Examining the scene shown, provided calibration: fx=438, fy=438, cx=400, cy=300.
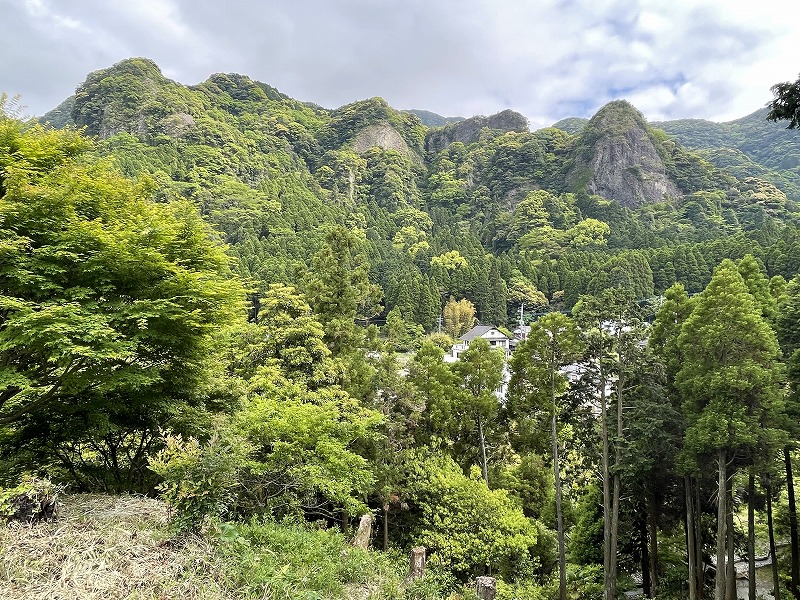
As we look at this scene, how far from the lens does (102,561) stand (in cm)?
423

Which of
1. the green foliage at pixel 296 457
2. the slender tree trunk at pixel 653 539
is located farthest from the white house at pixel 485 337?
the green foliage at pixel 296 457

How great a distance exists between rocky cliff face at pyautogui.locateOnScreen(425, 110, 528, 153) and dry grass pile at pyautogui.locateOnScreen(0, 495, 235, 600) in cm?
Answer: 12915

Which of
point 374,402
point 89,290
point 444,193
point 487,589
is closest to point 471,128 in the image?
point 444,193

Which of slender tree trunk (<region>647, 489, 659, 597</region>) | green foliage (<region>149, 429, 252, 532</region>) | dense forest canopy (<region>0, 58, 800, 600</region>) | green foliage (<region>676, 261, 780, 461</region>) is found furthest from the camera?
slender tree trunk (<region>647, 489, 659, 597</region>)

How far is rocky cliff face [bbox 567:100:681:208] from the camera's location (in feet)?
267

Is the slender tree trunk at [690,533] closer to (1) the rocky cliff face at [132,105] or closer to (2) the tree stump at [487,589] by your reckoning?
(2) the tree stump at [487,589]

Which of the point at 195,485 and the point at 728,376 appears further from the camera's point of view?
the point at 728,376

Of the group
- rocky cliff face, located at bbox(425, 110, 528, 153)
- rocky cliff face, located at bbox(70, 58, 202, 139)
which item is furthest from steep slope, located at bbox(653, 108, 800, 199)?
rocky cliff face, located at bbox(70, 58, 202, 139)

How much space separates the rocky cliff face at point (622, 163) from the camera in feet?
267

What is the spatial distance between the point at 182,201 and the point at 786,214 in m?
87.0

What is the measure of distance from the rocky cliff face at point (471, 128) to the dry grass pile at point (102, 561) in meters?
129

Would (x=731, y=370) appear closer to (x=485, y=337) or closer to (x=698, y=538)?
(x=698, y=538)

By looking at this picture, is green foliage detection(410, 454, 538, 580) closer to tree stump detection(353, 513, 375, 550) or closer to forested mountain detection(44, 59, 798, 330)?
tree stump detection(353, 513, 375, 550)

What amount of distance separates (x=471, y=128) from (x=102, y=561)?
135047 mm
